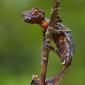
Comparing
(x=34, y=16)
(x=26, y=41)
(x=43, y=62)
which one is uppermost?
(x=34, y=16)

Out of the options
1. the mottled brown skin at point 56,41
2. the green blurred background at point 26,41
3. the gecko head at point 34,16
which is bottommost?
the green blurred background at point 26,41

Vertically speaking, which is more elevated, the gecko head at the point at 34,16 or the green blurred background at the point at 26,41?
the gecko head at the point at 34,16

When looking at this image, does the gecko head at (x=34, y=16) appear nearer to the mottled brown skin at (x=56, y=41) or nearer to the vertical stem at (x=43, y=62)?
the mottled brown skin at (x=56, y=41)

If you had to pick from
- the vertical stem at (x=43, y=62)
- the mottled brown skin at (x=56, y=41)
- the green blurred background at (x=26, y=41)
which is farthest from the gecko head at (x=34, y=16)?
the green blurred background at (x=26, y=41)

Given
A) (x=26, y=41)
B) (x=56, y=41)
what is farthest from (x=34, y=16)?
(x=26, y=41)

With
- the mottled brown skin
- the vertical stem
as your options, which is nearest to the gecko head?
the mottled brown skin

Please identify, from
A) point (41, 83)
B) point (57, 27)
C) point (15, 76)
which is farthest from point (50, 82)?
point (15, 76)

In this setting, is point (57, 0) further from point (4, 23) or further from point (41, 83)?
point (4, 23)

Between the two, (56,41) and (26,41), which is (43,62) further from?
(26,41)
